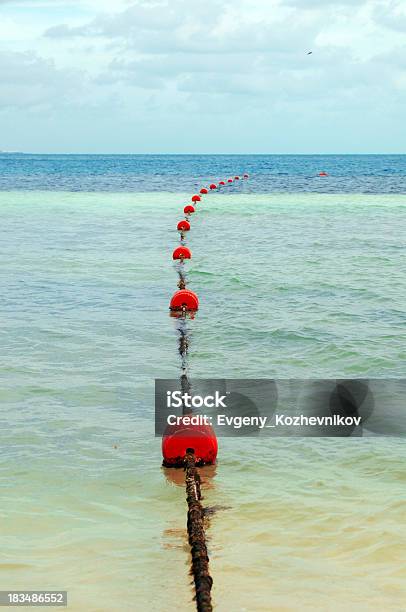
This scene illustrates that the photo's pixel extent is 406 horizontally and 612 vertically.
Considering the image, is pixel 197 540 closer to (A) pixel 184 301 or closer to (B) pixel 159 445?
(B) pixel 159 445

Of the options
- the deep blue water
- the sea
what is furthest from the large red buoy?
the deep blue water

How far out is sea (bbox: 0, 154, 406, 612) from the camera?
17.0 ft

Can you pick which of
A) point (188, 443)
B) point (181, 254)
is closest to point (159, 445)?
point (188, 443)

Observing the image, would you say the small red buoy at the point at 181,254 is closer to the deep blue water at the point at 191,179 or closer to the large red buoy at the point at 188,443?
the large red buoy at the point at 188,443

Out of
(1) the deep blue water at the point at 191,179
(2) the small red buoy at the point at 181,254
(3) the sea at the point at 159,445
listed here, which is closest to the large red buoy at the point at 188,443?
(3) the sea at the point at 159,445

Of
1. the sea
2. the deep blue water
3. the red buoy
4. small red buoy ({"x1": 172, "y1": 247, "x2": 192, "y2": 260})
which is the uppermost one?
the deep blue water

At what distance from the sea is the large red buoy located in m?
0.14

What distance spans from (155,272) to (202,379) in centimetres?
864

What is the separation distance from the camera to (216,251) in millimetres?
22062

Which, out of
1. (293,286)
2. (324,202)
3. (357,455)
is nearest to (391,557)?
(357,455)

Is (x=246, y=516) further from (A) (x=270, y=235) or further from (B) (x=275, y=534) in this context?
(A) (x=270, y=235)

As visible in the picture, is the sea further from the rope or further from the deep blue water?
the deep blue water

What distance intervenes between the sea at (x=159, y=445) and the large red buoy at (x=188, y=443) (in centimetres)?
14

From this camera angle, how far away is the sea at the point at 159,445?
5.17m
